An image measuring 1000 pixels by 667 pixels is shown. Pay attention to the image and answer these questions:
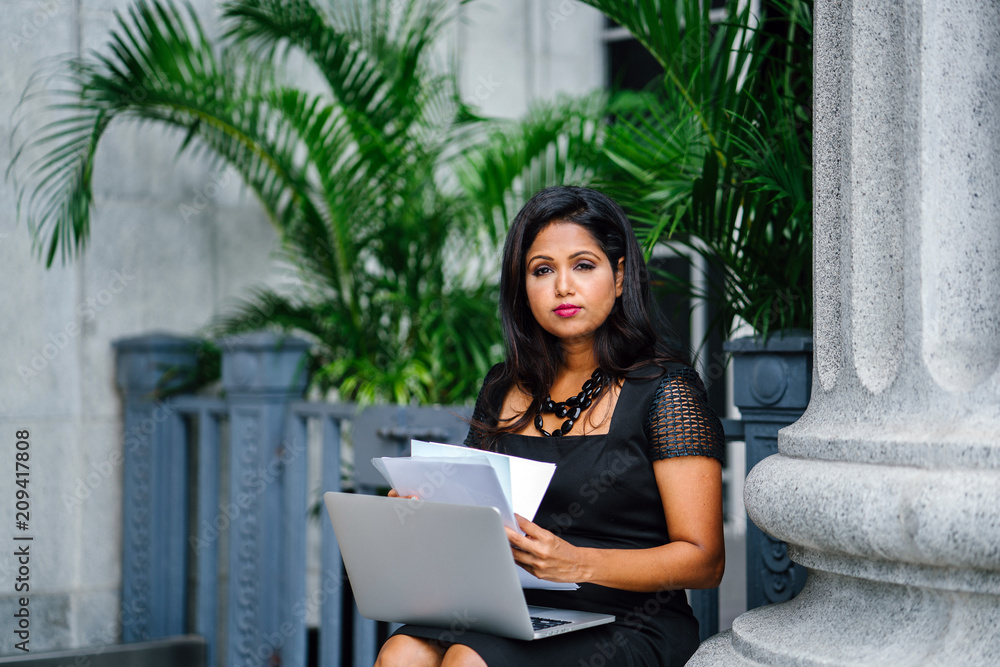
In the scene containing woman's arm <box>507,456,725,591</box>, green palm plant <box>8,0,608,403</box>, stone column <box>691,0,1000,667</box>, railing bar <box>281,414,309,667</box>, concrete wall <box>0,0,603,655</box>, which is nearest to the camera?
stone column <box>691,0,1000,667</box>

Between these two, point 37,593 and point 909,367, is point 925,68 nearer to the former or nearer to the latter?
Answer: point 909,367

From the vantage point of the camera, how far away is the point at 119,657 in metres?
4.03

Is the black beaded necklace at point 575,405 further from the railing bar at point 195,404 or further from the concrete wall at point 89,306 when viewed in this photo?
the concrete wall at point 89,306

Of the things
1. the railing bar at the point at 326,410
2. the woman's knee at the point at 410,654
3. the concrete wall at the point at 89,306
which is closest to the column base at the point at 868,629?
the woman's knee at the point at 410,654

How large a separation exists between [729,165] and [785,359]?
0.47 meters

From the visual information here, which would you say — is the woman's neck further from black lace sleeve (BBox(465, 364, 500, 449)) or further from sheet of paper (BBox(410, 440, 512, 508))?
sheet of paper (BBox(410, 440, 512, 508))

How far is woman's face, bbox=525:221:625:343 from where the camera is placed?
2203 millimetres

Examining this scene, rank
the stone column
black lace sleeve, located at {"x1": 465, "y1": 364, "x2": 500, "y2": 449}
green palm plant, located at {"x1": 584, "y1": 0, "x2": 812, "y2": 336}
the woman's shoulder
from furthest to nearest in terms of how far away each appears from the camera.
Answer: black lace sleeve, located at {"x1": 465, "y1": 364, "x2": 500, "y2": 449} < green palm plant, located at {"x1": 584, "y1": 0, "x2": 812, "y2": 336} < the woman's shoulder < the stone column

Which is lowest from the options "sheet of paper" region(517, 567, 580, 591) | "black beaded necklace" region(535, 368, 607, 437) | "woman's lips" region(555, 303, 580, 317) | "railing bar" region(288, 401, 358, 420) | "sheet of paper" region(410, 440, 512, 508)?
"sheet of paper" region(517, 567, 580, 591)

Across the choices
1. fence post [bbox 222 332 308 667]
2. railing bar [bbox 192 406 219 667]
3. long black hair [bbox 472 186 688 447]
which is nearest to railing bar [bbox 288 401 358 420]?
fence post [bbox 222 332 308 667]

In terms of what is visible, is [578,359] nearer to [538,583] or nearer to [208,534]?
[538,583]

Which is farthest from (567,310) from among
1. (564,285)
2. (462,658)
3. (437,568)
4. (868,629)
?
(868,629)

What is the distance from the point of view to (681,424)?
2.07 meters

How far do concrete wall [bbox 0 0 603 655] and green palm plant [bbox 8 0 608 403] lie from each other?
5.4 inches
